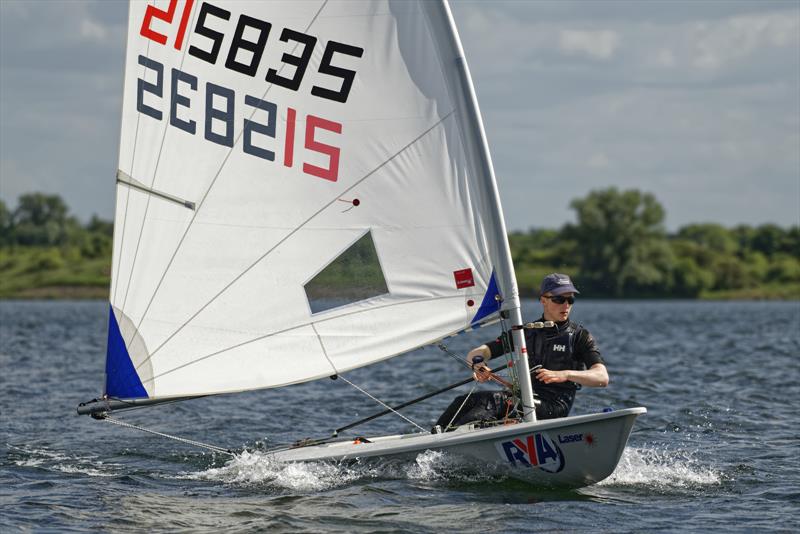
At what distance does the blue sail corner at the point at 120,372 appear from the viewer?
10.6 meters

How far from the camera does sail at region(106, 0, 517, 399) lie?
10070 mm

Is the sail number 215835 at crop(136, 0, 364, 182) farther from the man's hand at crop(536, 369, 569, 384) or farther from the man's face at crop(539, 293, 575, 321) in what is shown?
the man's hand at crop(536, 369, 569, 384)

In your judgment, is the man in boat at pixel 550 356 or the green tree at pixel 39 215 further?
the green tree at pixel 39 215

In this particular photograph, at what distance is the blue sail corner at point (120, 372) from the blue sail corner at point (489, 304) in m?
3.03

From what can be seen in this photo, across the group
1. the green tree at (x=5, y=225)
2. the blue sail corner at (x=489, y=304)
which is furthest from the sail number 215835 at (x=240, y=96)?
the green tree at (x=5, y=225)

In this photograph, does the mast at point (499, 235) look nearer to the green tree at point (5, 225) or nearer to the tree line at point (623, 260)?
the tree line at point (623, 260)

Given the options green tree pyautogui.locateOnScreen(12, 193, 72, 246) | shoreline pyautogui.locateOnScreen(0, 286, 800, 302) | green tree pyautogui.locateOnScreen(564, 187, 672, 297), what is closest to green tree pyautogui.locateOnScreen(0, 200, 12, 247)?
green tree pyautogui.locateOnScreen(12, 193, 72, 246)

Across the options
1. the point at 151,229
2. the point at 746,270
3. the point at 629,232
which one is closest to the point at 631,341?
the point at 151,229

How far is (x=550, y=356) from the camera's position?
1054cm

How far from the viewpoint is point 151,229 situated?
1045 cm

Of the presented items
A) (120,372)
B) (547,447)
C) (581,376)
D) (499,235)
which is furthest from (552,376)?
(120,372)

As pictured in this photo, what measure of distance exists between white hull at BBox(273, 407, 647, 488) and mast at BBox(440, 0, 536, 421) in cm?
31

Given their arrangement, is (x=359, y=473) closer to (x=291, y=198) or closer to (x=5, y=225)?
(x=291, y=198)

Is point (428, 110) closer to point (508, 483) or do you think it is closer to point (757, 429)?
point (508, 483)
